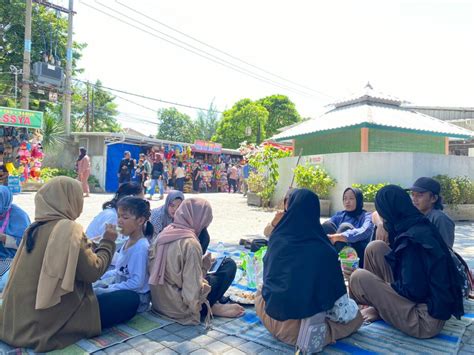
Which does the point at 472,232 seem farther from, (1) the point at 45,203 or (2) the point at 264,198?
(1) the point at 45,203

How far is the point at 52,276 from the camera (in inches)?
92.9

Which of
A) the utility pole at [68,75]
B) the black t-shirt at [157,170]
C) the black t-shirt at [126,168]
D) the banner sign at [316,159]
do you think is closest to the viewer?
the banner sign at [316,159]

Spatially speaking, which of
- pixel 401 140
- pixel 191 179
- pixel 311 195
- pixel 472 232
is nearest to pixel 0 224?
pixel 311 195

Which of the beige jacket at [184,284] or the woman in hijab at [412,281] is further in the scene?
the beige jacket at [184,284]

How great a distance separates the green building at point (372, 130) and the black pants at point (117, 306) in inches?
384

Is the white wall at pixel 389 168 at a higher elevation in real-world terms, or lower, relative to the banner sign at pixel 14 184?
higher

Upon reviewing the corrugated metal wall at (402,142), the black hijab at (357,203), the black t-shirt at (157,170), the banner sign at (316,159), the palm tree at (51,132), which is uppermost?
the palm tree at (51,132)

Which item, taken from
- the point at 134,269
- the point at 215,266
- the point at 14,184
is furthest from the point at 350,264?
the point at 14,184

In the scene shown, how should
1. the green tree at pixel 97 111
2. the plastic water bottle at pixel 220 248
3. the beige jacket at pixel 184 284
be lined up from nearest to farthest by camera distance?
1. the beige jacket at pixel 184 284
2. the plastic water bottle at pixel 220 248
3. the green tree at pixel 97 111

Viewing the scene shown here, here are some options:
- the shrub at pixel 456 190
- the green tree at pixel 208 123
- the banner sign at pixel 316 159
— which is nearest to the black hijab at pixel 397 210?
the shrub at pixel 456 190

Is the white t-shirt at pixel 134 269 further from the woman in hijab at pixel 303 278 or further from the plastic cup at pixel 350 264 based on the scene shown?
the plastic cup at pixel 350 264

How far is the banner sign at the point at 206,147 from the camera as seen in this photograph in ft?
66.6

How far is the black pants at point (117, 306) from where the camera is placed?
290 cm

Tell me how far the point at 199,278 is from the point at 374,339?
1.43 meters
